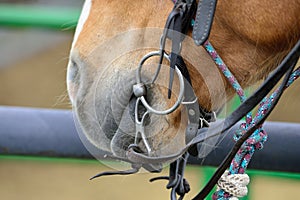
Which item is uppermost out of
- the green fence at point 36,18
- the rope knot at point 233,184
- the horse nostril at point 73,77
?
the horse nostril at point 73,77

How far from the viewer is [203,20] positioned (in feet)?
4.75

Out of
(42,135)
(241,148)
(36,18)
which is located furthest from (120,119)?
(36,18)

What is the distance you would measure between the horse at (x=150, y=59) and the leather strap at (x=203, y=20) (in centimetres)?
5

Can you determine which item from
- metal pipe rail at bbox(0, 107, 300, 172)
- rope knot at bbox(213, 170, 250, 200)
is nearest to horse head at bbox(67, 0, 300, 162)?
rope knot at bbox(213, 170, 250, 200)

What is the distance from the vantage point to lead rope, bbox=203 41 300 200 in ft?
4.94

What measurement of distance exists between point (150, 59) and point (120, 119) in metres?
0.14

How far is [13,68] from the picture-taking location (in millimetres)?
6582

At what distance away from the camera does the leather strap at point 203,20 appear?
4.70 feet

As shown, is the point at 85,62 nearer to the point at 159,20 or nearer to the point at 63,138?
the point at 159,20

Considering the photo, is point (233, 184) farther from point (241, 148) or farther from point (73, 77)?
point (73, 77)

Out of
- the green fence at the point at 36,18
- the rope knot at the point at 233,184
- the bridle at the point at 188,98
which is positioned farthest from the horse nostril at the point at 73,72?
the green fence at the point at 36,18

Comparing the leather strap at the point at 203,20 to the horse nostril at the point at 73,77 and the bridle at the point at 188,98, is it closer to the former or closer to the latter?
the bridle at the point at 188,98

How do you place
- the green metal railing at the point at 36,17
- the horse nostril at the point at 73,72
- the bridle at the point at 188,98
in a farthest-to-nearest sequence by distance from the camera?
the green metal railing at the point at 36,17 < the horse nostril at the point at 73,72 < the bridle at the point at 188,98

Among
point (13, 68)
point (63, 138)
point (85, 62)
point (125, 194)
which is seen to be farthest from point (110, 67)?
point (13, 68)
